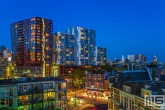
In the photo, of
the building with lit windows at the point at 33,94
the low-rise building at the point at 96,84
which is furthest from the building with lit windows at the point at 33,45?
the building with lit windows at the point at 33,94

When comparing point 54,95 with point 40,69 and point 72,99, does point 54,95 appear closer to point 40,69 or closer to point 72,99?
point 72,99

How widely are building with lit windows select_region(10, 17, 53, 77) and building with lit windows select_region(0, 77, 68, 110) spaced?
10186 centimetres

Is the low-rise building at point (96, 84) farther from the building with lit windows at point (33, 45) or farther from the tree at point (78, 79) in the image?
the building with lit windows at point (33, 45)

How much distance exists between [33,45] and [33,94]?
4715 inches

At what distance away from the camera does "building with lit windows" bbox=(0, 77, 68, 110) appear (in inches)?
2024

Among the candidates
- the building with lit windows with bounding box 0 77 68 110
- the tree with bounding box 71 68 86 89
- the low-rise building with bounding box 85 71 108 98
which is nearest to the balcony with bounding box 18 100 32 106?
the building with lit windows with bounding box 0 77 68 110

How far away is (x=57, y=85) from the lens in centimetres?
6047

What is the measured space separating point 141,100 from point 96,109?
3227 centimetres

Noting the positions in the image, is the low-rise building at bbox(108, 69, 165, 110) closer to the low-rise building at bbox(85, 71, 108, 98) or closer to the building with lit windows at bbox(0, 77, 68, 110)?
the building with lit windows at bbox(0, 77, 68, 110)

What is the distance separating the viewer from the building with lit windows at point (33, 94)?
51.4 meters

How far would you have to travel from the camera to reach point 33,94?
55656mm

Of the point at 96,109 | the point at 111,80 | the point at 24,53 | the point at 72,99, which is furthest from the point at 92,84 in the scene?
the point at 24,53

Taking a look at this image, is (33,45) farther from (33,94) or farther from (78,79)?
(33,94)

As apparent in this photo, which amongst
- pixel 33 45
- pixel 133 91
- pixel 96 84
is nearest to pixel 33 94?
pixel 133 91
